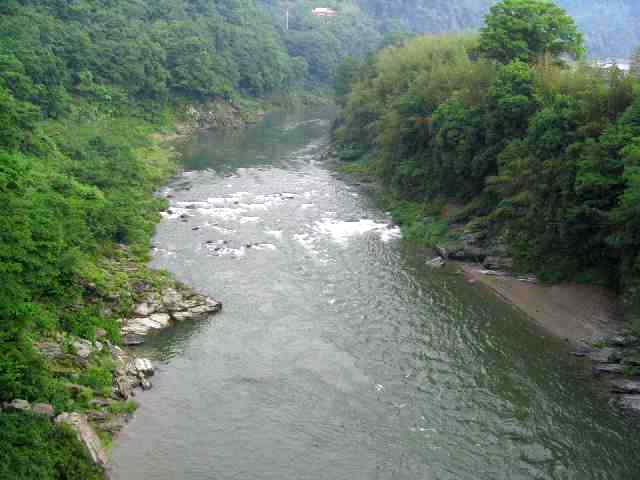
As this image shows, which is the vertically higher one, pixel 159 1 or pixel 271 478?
pixel 159 1

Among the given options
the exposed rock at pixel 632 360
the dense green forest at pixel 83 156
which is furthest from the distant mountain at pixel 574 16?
the exposed rock at pixel 632 360

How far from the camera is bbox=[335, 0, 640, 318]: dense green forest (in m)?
28.9

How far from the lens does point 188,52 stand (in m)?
83.2

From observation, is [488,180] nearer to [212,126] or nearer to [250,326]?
[250,326]

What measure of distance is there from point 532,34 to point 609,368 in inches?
1097

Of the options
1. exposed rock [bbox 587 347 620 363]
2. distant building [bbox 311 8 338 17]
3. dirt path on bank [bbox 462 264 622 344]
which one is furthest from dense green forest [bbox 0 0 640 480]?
distant building [bbox 311 8 338 17]

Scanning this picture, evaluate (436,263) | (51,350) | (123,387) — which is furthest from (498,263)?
(51,350)

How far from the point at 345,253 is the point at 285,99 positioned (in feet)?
227

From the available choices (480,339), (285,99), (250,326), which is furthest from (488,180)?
(285,99)

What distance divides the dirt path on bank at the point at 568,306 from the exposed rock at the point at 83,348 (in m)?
18.7

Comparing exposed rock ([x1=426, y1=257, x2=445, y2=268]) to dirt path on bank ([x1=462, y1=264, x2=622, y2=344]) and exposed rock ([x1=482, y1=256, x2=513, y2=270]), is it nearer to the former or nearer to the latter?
exposed rock ([x1=482, y1=256, x2=513, y2=270])

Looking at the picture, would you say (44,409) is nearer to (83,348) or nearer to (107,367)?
(107,367)

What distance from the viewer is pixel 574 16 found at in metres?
172

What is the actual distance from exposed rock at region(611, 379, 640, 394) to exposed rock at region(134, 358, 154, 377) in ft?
54.9
